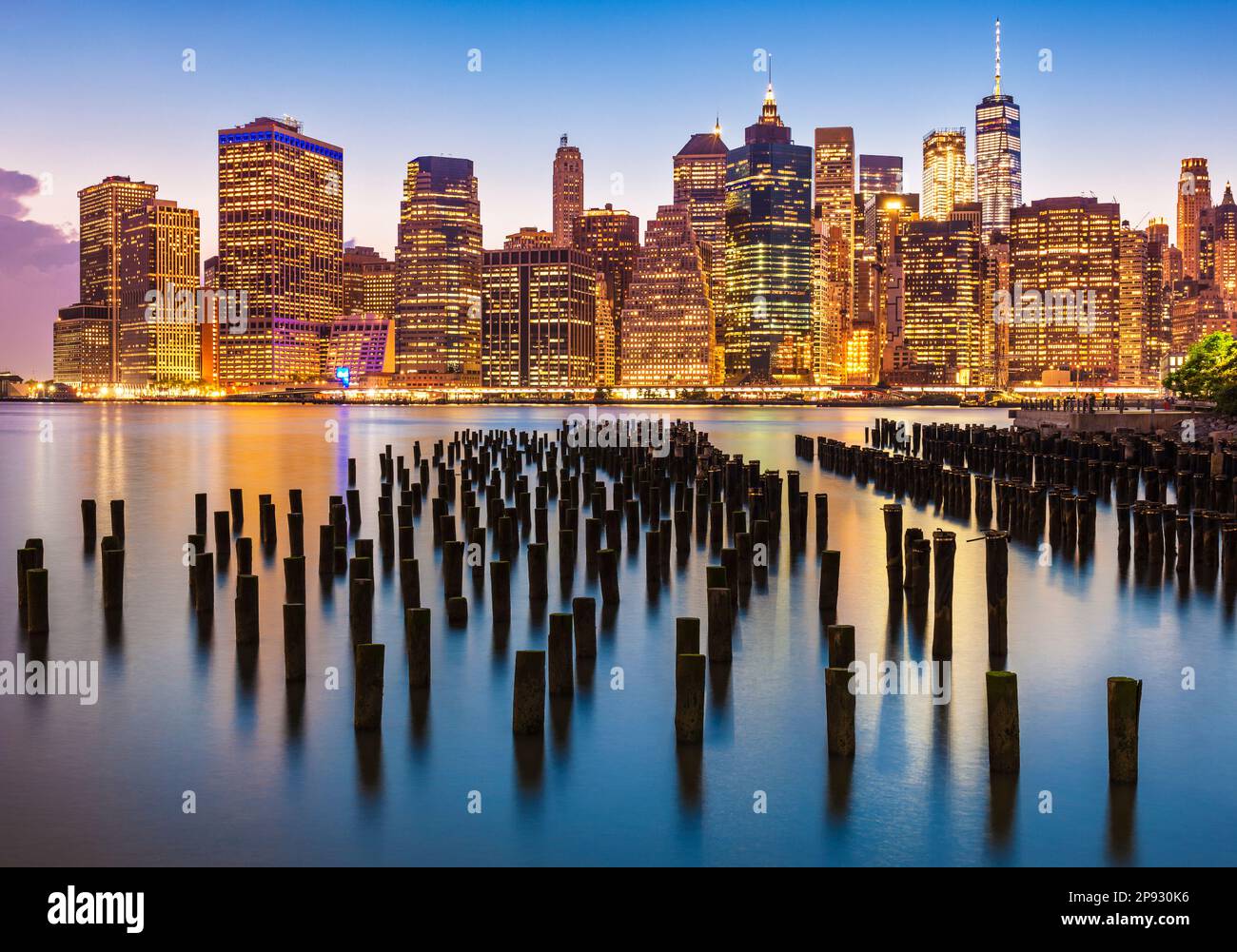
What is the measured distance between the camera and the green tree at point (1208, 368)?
217 ft

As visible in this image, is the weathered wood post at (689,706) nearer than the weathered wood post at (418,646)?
Yes

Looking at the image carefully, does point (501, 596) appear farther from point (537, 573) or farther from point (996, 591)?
point (996, 591)

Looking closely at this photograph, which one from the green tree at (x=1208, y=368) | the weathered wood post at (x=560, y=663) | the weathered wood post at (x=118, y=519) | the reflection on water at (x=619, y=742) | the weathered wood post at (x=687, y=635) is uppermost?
the green tree at (x=1208, y=368)

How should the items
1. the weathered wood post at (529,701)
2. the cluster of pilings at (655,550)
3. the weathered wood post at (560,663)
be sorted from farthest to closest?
the weathered wood post at (560,663)
the cluster of pilings at (655,550)
the weathered wood post at (529,701)

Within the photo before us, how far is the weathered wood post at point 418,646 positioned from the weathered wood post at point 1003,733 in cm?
622

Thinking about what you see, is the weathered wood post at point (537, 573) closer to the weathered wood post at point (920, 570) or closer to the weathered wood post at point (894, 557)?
the weathered wood post at point (894, 557)

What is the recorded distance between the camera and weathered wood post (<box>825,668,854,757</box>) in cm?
1074

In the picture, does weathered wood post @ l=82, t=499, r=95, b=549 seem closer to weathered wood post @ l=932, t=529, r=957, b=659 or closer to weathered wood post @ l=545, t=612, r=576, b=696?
weathered wood post @ l=545, t=612, r=576, b=696

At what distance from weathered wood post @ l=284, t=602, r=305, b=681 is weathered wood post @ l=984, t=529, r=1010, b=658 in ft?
30.8

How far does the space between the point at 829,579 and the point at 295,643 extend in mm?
8541

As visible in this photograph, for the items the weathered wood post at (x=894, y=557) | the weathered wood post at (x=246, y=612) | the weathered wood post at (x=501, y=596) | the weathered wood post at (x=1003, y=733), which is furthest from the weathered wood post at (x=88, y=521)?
the weathered wood post at (x=1003, y=733)

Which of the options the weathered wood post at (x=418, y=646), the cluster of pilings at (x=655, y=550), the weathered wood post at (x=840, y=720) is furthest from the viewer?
the weathered wood post at (x=418, y=646)

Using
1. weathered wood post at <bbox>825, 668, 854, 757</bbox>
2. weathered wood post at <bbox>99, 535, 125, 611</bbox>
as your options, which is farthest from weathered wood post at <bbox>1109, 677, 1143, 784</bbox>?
weathered wood post at <bbox>99, 535, 125, 611</bbox>
